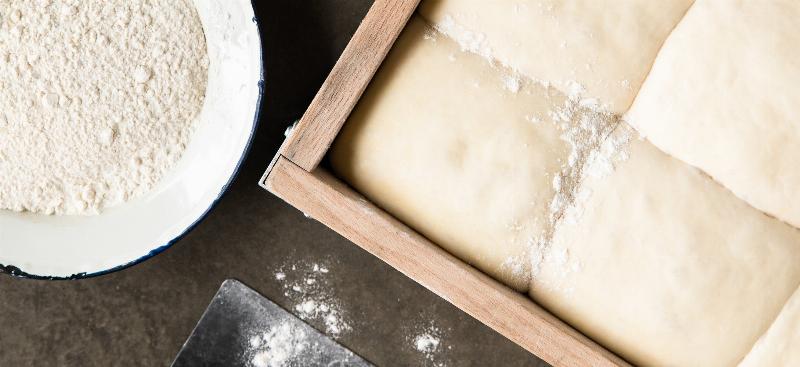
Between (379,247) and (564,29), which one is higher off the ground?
(564,29)

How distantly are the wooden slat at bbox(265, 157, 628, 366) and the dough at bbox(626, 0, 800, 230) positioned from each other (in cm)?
34

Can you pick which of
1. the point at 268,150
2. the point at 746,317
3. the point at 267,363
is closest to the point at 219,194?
the point at 268,150

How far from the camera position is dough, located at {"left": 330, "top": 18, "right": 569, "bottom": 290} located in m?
0.86

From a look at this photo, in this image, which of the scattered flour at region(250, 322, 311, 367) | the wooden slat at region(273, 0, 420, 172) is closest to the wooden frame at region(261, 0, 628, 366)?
the wooden slat at region(273, 0, 420, 172)

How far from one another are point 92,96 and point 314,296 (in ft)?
1.81

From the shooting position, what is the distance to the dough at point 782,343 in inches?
35.0

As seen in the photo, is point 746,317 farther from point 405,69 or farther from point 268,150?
point 268,150

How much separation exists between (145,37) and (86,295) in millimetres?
547

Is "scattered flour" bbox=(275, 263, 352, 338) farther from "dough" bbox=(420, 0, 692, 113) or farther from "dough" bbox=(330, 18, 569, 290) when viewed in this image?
"dough" bbox=(420, 0, 692, 113)

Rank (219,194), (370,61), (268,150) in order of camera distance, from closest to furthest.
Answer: (370,61), (219,194), (268,150)

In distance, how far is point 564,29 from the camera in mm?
876

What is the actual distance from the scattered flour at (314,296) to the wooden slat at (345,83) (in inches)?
18.2

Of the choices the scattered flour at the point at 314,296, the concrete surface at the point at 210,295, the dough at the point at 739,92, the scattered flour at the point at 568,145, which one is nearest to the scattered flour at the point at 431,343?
the concrete surface at the point at 210,295

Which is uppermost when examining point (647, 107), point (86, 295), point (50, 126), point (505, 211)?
point (647, 107)
